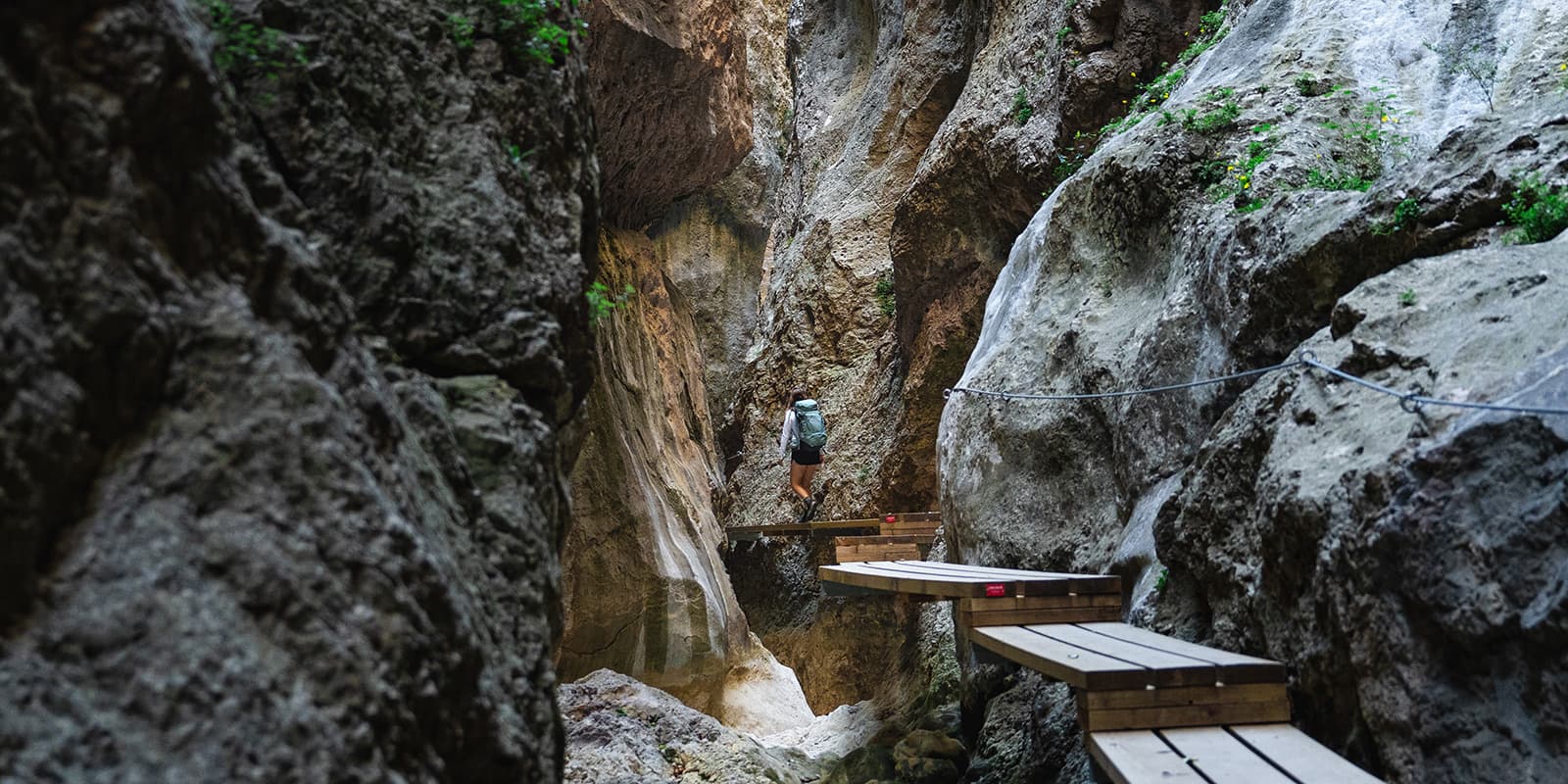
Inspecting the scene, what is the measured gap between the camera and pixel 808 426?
14078mm

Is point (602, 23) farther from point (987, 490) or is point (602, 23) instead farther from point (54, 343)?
point (54, 343)

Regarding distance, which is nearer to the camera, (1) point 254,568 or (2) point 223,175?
(1) point 254,568

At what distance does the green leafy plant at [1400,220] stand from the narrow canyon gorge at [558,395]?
0.06ft

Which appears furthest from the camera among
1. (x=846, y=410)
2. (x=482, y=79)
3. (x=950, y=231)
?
(x=846, y=410)

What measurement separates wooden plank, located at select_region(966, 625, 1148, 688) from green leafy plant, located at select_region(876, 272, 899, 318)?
38.6 feet

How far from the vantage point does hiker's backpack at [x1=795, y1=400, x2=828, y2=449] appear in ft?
45.9

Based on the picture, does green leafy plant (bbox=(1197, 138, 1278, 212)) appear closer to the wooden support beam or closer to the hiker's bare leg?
the wooden support beam

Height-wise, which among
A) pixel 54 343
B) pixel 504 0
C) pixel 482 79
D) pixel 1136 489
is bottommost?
pixel 1136 489

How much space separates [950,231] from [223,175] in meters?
12.1

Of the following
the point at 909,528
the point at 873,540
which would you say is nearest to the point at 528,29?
the point at 873,540

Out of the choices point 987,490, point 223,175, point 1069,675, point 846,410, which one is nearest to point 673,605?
point 987,490

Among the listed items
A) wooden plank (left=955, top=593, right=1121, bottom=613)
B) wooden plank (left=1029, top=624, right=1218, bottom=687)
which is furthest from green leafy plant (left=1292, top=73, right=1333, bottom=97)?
wooden plank (left=1029, top=624, right=1218, bottom=687)

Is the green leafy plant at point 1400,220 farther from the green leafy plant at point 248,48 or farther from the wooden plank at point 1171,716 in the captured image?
the green leafy plant at point 248,48

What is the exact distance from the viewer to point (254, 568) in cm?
251
